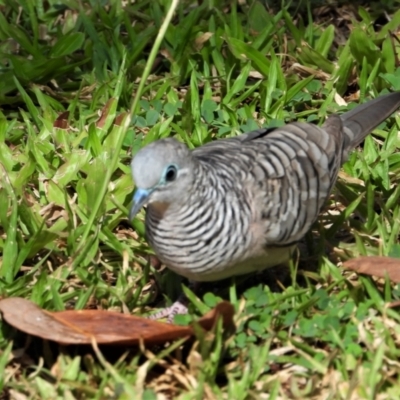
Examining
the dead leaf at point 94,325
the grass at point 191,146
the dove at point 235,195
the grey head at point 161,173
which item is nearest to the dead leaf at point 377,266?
the grass at point 191,146

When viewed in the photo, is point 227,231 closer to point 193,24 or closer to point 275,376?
point 275,376

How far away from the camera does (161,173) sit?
13.8 feet

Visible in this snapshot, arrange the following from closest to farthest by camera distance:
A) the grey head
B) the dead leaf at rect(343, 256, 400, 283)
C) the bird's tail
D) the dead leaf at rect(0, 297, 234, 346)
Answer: the grey head, the dead leaf at rect(0, 297, 234, 346), the dead leaf at rect(343, 256, 400, 283), the bird's tail

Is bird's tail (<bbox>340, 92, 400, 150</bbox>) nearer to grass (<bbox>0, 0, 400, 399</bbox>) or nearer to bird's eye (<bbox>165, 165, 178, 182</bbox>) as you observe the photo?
grass (<bbox>0, 0, 400, 399</bbox>)

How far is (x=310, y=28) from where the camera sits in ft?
22.0

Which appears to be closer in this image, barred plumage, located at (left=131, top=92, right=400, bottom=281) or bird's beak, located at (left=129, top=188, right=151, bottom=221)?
bird's beak, located at (left=129, top=188, right=151, bottom=221)

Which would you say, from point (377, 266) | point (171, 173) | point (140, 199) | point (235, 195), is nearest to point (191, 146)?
point (235, 195)

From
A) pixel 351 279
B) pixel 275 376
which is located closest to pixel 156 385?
pixel 275 376

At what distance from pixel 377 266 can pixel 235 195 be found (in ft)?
2.64

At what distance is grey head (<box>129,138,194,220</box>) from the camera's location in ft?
13.7

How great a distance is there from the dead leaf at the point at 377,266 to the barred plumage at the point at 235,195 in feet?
0.97

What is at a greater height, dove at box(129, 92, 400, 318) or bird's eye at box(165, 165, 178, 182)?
bird's eye at box(165, 165, 178, 182)

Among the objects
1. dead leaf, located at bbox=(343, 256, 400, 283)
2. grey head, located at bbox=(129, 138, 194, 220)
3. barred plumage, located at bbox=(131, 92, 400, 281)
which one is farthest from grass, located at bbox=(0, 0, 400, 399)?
grey head, located at bbox=(129, 138, 194, 220)

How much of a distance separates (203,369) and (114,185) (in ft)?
5.00
